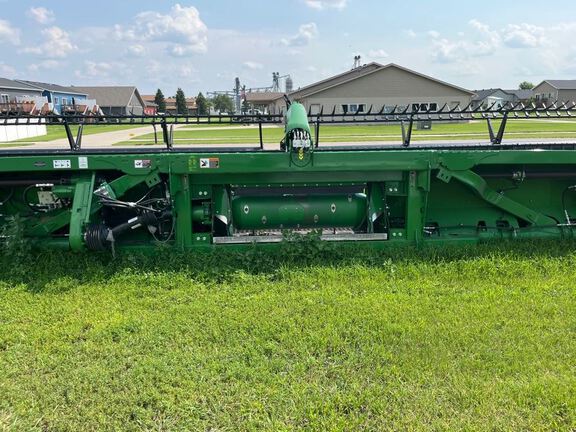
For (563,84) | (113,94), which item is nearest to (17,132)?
(113,94)

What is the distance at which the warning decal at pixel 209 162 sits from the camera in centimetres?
469

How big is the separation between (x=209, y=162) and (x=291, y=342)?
199cm

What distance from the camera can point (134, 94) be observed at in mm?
72438

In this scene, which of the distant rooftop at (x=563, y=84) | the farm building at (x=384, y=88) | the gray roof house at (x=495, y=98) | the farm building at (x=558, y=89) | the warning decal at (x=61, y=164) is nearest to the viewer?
the warning decal at (x=61, y=164)

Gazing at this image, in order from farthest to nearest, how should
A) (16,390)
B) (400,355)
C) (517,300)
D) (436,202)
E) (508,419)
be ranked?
(436,202)
(517,300)
(400,355)
(16,390)
(508,419)

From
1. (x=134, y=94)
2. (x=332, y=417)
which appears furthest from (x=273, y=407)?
(x=134, y=94)

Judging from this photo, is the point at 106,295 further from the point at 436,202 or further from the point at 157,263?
the point at 436,202

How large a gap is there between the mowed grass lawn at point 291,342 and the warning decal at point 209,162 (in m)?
0.85

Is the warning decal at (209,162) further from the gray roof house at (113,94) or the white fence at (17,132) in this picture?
the gray roof house at (113,94)

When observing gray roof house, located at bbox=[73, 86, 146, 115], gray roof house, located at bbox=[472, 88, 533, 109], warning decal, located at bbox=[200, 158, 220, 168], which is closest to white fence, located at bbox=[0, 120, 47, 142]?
warning decal, located at bbox=[200, 158, 220, 168]

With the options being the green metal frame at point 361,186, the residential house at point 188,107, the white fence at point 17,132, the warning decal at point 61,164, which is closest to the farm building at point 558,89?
the residential house at point 188,107

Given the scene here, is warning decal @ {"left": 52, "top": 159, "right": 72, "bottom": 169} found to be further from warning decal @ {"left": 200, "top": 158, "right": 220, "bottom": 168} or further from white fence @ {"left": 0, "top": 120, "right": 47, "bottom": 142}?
white fence @ {"left": 0, "top": 120, "right": 47, "bottom": 142}

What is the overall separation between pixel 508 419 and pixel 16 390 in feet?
9.01

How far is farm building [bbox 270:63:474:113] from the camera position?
41.1 m
